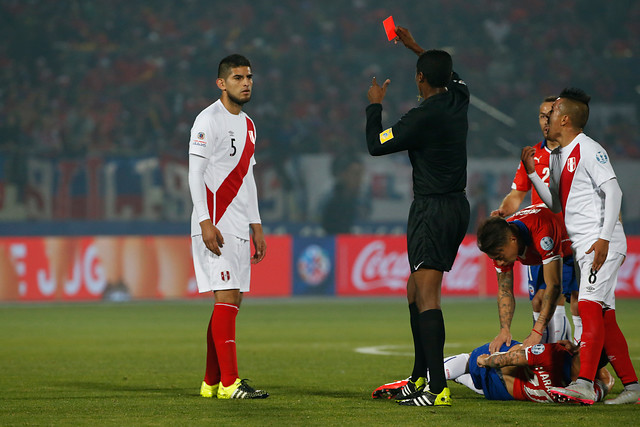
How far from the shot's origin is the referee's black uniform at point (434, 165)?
5.86 metres

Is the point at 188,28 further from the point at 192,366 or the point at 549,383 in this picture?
the point at 549,383

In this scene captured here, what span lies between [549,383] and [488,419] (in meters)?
0.91

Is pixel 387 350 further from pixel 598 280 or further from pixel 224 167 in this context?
pixel 598 280

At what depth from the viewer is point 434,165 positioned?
5.96 metres

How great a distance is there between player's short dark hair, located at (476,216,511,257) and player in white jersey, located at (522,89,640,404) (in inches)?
16.8

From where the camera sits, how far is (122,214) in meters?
21.0

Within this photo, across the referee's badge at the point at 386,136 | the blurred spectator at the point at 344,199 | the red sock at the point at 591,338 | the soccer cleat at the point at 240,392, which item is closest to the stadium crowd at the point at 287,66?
the blurred spectator at the point at 344,199

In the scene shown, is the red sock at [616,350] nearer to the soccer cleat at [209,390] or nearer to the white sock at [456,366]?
the white sock at [456,366]

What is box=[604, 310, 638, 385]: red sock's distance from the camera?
6145 millimetres

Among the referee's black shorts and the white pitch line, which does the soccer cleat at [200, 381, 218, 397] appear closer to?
the referee's black shorts

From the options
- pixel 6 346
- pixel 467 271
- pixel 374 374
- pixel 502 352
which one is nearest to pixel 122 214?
pixel 467 271

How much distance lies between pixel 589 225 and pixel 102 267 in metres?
14.5

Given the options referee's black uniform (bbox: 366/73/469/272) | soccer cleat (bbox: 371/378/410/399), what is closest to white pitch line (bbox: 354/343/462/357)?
soccer cleat (bbox: 371/378/410/399)

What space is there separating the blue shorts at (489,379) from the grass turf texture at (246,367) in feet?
0.37
